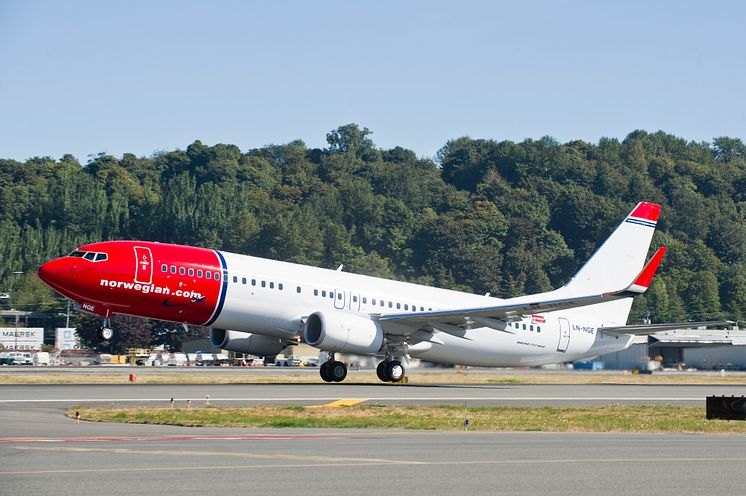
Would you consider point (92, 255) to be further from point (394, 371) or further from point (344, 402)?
point (344, 402)

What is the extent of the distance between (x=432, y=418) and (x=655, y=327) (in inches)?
947

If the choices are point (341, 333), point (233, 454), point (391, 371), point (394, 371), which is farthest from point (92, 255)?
Answer: point (233, 454)

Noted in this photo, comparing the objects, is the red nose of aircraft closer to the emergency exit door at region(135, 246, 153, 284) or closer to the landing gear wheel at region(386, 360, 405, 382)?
the emergency exit door at region(135, 246, 153, 284)

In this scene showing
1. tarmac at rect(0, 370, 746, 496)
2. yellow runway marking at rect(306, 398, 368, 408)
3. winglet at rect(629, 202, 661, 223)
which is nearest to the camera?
tarmac at rect(0, 370, 746, 496)

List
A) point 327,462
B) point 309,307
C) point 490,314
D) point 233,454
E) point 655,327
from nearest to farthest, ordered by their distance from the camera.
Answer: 1. point 327,462
2. point 233,454
3. point 309,307
4. point 490,314
5. point 655,327

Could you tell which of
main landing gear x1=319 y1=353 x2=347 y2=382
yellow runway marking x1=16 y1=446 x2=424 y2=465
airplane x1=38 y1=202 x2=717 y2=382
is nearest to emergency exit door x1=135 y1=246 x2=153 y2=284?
airplane x1=38 y1=202 x2=717 y2=382

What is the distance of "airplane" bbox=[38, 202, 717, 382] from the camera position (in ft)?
151

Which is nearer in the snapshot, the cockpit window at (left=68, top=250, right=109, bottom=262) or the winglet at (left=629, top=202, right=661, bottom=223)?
the cockpit window at (left=68, top=250, right=109, bottom=262)

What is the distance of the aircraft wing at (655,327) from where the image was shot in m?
49.1

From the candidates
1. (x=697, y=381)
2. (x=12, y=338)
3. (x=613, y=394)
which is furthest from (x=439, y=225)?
(x=613, y=394)

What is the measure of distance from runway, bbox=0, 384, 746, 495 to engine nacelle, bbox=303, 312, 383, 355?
17.4 metres

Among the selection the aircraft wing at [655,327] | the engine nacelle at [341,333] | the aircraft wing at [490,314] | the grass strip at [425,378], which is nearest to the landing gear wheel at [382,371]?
the aircraft wing at [490,314]

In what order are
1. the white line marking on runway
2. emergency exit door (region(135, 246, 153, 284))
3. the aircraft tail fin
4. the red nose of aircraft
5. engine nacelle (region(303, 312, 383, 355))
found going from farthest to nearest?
the aircraft tail fin → engine nacelle (region(303, 312, 383, 355)) → the red nose of aircraft → emergency exit door (region(135, 246, 153, 284)) → the white line marking on runway

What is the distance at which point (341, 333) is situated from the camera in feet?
155
